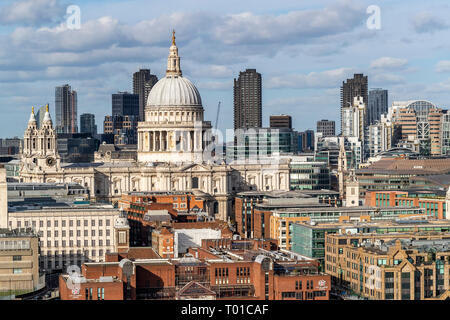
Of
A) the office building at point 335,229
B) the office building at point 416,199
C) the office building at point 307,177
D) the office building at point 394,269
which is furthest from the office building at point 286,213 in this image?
the office building at point 307,177

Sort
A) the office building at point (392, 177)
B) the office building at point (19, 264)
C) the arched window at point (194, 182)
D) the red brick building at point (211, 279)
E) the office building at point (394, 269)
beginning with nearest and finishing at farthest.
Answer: the red brick building at point (211, 279), the office building at point (394, 269), the office building at point (19, 264), the arched window at point (194, 182), the office building at point (392, 177)

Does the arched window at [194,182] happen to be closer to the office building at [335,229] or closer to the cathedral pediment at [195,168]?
the cathedral pediment at [195,168]

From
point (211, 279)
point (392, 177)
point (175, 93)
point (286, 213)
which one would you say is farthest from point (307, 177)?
point (211, 279)

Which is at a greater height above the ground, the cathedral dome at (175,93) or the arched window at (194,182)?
the cathedral dome at (175,93)

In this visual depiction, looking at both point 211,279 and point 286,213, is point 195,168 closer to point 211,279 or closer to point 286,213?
point 286,213

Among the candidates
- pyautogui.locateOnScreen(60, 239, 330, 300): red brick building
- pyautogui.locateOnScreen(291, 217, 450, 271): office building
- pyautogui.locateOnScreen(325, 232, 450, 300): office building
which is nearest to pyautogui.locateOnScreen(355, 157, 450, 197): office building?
pyautogui.locateOnScreen(291, 217, 450, 271): office building

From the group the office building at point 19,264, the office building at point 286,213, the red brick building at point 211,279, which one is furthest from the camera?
the office building at point 286,213
